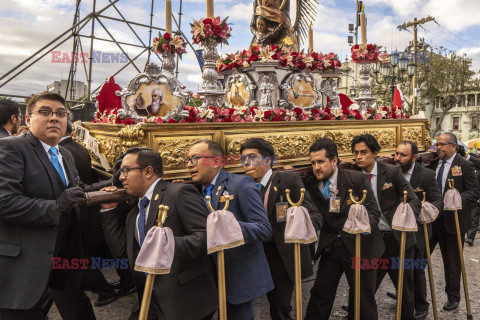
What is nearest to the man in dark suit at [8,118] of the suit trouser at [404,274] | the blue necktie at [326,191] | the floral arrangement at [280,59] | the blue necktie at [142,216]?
the blue necktie at [142,216]

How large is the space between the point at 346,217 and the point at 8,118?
3.74 meters

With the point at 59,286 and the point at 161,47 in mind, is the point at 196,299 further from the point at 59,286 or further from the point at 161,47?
the point at 161,47

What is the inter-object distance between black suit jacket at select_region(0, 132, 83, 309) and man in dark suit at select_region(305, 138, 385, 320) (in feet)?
7.09

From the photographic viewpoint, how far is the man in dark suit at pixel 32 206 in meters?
2.13

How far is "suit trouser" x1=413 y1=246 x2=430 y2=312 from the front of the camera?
3852 mm

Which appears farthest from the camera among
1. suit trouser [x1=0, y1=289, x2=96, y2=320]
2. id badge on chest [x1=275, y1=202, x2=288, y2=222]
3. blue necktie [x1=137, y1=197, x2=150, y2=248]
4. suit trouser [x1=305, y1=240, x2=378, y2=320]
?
suit trouser [x1=305, y1=240, x2=378, y2=320]

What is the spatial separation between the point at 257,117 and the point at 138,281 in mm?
2699

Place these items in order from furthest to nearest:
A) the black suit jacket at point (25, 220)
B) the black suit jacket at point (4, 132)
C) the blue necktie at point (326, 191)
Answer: the black suit jacket at point (4, 132) < the blue necktie at point (326, 191) < the black suit jacket at point (25, 220)

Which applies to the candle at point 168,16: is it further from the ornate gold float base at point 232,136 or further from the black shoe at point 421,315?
the black shoe at point 421,315

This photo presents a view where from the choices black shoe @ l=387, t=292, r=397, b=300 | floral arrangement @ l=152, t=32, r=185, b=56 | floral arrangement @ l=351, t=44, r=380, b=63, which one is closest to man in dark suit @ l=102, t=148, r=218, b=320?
floral arrangement @ l=152, t=32, r=185, b=56

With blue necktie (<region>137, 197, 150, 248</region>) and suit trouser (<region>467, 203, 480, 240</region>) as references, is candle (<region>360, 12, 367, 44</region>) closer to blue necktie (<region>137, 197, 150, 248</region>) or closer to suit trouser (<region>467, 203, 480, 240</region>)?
suit trouser (<region>467, 203, 480, 240</region>)

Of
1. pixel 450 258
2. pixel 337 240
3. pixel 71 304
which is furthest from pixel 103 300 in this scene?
pixel 450 258

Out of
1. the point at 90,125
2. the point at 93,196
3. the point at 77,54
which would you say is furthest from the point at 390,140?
the point at 77,54

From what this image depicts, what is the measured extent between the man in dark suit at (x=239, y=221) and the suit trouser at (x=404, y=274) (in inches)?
63.2
